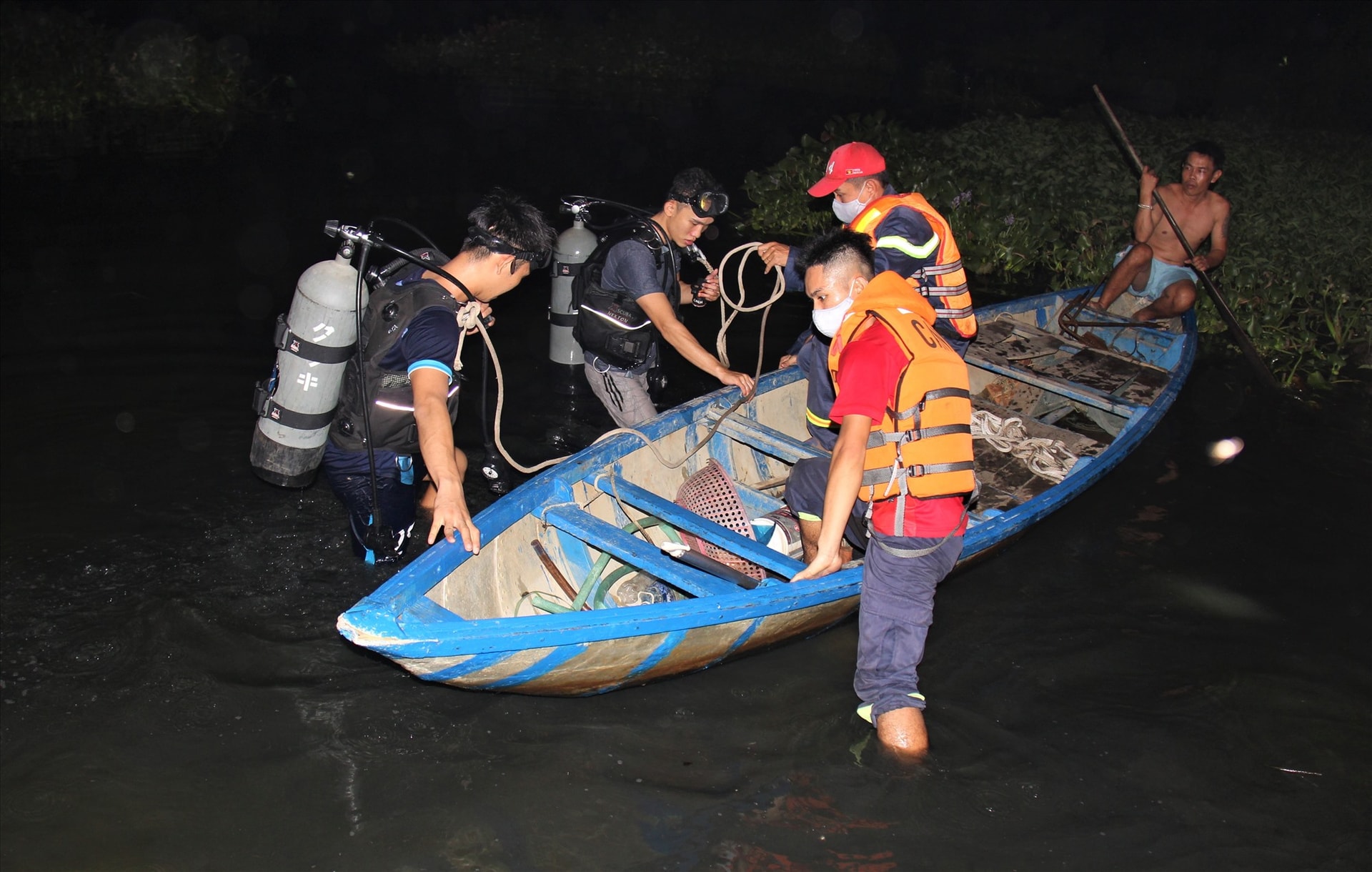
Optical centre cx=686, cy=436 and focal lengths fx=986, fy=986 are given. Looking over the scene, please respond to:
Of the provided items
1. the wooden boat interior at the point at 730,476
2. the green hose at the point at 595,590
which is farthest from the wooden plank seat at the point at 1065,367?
the green hose at the point at 595,590

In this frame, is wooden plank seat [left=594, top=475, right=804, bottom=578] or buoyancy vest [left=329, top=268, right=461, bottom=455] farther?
wooden plank seat [left=594, top=475, right=804, bottom=578]

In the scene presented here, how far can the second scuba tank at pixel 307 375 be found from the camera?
4414 millimetres

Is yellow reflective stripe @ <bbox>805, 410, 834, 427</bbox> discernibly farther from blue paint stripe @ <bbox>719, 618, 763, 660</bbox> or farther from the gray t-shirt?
blue paint stripe @ <bbox>719, 618, 763, 660</bbox>

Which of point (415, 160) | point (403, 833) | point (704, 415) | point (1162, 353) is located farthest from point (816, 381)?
point (415, 160)

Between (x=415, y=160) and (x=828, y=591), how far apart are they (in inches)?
617

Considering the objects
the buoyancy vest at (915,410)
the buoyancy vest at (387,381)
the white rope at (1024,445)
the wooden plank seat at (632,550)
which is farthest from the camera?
the white rope at (1024,445)

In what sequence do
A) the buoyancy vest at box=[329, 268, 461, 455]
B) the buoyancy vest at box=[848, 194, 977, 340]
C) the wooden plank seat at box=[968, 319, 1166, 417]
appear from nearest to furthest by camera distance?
the buoyancy vest at box=[329, 268, 461, 455] → the buoyancy vest at box=[848, 194, 977, 340] → the wooden plank seat at box=[968, 319, 1166, 417]

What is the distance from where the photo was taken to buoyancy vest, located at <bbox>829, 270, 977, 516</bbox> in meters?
4.13

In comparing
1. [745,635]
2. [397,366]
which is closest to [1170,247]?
[745,635]

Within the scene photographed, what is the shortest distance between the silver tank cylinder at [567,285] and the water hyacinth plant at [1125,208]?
563cm

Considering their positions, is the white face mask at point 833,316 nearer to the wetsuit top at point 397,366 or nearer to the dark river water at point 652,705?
the wetsuit top at point 397,366

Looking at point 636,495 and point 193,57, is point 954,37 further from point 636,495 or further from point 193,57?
point 636,495

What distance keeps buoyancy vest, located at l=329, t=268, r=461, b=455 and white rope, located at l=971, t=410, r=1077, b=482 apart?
3.78 meters

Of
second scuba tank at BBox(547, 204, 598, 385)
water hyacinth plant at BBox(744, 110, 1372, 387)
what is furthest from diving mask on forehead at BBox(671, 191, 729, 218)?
water hyacinth plant at BBox(744, 110, 1372, 387)
